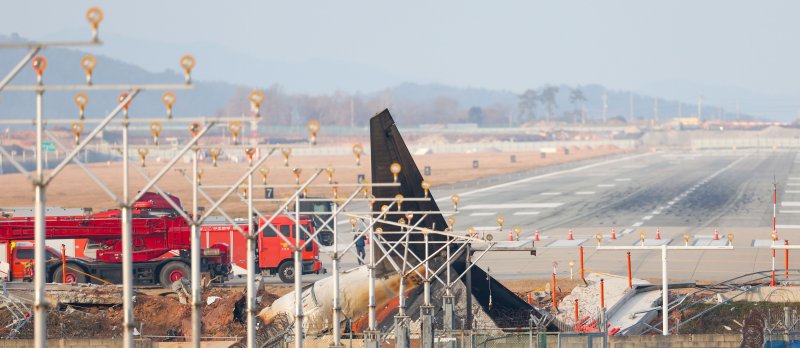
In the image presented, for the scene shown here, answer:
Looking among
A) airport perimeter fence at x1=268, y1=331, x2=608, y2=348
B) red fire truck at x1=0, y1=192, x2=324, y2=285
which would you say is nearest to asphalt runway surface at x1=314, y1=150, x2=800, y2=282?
red fire truck at x1=0, y1=192, x2=324, y2=285

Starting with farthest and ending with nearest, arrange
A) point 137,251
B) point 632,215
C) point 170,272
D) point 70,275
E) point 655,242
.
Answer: point 632,215
point 655,242
point 70,275
point 170,272
point 137,251

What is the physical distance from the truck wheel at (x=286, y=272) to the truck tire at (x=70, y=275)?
28.1ft

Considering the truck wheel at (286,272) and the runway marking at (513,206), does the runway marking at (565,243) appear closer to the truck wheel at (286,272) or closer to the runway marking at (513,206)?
the truck wheel at (286,272)

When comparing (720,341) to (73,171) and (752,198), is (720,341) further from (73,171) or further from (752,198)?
(73,171)

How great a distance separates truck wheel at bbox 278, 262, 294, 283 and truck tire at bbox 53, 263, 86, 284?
858 cm

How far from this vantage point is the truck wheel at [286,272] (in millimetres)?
56531

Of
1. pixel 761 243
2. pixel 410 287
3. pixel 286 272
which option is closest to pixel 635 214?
pixel 761 243

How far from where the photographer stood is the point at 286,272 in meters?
57.0

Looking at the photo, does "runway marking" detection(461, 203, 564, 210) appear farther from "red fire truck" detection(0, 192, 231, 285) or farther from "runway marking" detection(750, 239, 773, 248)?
"red fire truck" detection(0, 192, 231, 285)

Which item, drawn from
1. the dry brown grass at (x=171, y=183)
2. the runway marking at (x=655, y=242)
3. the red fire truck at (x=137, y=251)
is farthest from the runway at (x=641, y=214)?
Answer: the red fire truck at (x=137, y=251)

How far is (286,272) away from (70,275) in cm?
938

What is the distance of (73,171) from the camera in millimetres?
177750

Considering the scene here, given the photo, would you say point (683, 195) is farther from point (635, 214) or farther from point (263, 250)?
point (263, 250)

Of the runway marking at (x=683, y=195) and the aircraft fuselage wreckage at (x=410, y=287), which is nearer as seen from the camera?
the aircraft fuselage wreckage at (x=410, y=287)
